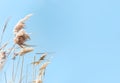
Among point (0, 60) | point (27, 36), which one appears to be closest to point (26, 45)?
point (27, 36)

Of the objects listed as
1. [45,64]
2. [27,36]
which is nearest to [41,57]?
[45,64]

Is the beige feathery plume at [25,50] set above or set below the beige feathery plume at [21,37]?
below

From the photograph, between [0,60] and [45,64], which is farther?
[45,64]

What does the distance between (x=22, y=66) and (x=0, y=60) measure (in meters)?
0.26

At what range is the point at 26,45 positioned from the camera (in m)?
1.86

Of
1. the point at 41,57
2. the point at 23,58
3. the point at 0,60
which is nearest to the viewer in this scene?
the point at 0,60

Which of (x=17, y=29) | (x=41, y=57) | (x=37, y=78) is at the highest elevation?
(x=17, y=29)

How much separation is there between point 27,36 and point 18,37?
59mm

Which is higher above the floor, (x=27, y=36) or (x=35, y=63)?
(x=27, y=36)

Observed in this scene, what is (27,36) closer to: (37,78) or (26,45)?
(26,45)

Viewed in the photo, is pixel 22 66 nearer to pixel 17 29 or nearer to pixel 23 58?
pixel 23 58

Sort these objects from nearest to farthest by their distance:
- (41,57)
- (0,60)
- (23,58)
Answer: (0,60) < (41,57) < (23,58)

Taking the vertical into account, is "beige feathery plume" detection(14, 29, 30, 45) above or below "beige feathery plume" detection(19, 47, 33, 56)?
above

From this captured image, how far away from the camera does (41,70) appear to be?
192 cm
